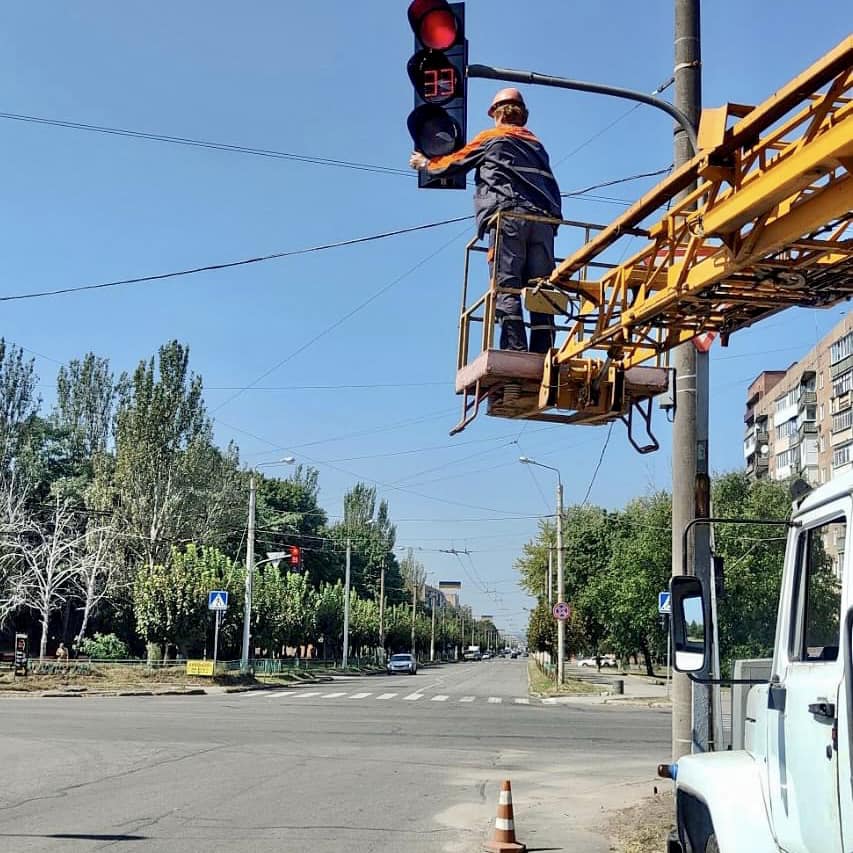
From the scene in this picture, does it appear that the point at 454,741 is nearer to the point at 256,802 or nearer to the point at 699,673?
the point at 256,802

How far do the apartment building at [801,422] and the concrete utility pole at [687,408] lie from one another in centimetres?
4746

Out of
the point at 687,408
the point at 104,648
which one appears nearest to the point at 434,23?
the point at 687,408

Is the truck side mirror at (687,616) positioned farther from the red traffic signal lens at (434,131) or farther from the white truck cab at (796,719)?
the red traffic signal lens at (434,131)

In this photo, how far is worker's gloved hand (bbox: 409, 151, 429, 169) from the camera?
24.0ft

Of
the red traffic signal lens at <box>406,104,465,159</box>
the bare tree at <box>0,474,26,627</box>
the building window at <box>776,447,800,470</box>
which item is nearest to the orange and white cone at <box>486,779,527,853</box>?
the red traffic signal lens at <box>406,104,465,159</box>

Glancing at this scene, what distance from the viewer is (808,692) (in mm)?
3715

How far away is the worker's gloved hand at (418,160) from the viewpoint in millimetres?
7328

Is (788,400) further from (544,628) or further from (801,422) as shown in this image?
(544,628)

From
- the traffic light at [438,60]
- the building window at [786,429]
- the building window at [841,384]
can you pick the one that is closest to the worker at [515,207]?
the traffic light at [438,60]

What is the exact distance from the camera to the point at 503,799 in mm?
8383

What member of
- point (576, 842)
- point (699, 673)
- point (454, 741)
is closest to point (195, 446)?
point (454, 741)

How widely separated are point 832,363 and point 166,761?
50009 mm

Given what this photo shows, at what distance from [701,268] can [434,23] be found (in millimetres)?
2564

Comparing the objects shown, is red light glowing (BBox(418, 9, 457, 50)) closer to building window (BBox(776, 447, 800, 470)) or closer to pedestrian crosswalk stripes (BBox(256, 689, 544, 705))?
pedestrian crosswalk stripes (BBox(256, 689, 544, 705))
